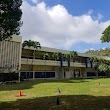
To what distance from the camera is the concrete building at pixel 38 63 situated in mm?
42091

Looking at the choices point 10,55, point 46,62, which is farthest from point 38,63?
point 10,55

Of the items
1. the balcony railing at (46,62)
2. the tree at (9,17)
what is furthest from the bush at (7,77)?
the tree at (9,17)

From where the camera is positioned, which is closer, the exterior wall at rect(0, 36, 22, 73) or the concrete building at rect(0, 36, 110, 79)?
the exterior wall at rect(0, 36, 22, 73)

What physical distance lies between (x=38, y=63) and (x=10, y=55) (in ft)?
34.7

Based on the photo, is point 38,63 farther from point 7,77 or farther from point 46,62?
point 7,77

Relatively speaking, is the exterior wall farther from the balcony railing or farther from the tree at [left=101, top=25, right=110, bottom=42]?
the tree at [left=101, top=25, right=110, bottom=42]

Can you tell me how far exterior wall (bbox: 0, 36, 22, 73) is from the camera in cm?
4122

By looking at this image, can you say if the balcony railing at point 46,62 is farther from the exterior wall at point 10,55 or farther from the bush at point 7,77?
the bush at point 7,77

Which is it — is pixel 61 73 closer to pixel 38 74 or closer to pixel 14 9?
pixel 38 74

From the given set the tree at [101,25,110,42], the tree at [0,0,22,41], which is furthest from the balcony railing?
the tree at [0,0,22,41]

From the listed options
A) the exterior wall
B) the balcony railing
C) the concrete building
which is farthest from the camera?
the balcony railing

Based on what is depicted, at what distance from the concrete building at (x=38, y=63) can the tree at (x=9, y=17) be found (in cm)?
2484

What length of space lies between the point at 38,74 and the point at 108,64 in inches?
1133

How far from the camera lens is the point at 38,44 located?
1991 inches
